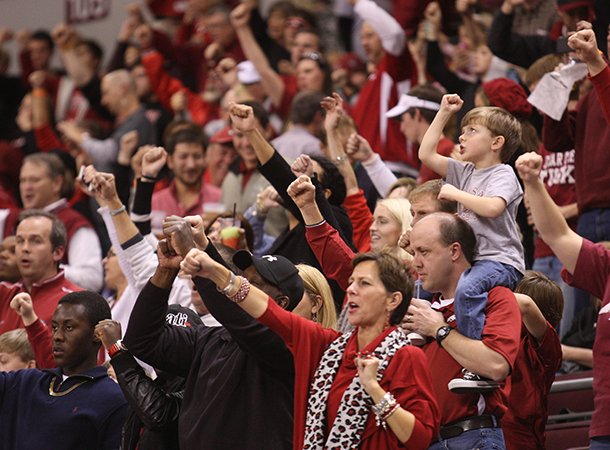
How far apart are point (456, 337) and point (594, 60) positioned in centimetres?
153

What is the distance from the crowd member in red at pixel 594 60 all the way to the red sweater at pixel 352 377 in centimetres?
165

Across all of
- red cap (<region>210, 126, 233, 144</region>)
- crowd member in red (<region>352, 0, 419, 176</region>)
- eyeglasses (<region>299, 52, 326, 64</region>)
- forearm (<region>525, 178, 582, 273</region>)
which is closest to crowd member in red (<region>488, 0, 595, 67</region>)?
crowd member in red (<region>352, 0, 419, 176</region>)

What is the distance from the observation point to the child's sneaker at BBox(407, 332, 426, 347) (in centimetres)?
462

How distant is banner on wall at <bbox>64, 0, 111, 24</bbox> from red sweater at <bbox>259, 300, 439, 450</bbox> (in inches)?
399

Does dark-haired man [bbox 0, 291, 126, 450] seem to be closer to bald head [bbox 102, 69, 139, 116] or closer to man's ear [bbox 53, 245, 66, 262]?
man's ear [bbox 53, 245, 66, 262]

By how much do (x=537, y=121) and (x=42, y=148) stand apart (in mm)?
5548

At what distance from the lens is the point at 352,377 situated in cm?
424

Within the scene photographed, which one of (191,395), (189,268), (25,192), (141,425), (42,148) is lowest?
(42,148)

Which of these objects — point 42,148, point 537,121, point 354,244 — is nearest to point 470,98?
point 537,121

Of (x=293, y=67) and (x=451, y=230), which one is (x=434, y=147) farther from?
(x=293, y=67)

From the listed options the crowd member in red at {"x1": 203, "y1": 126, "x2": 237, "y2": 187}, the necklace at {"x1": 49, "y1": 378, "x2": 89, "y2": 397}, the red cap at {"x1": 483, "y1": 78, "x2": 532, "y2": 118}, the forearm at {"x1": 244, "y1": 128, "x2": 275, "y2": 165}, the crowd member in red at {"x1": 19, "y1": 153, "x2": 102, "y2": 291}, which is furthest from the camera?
the crowd member in red at {"x1": 203, "y1": 126, "x2": 237, "y2": 187}

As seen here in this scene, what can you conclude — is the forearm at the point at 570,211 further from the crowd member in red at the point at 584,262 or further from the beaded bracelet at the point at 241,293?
the beaded bracelet at the point at 241,293

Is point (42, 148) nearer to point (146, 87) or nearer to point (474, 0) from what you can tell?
point (146, 87)

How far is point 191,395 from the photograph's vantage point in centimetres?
472
